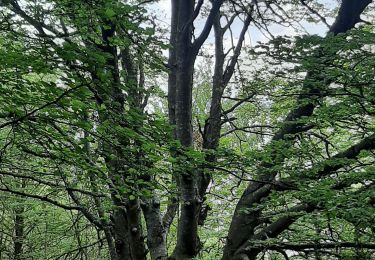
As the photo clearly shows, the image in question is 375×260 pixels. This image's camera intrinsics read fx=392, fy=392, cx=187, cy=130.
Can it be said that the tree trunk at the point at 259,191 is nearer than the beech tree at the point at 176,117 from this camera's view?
No

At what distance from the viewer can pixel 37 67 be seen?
277cm

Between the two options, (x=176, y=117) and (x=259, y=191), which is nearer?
(x=176, y=117)

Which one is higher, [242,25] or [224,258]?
[242,25]

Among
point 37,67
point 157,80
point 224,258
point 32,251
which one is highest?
point 157,80

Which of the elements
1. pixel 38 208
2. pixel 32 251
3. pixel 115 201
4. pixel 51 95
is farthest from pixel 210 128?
pixel 38 208

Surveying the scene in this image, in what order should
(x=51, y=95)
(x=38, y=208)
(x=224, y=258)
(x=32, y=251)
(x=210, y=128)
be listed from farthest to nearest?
1. (x=38, y=208)
2. (x=32, y=251)
3. (x=210, y=128)
4. (x=224, y=258)
5. (x=51, y=95)

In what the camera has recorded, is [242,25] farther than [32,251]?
No

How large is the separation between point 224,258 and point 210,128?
2.04m

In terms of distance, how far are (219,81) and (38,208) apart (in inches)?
232

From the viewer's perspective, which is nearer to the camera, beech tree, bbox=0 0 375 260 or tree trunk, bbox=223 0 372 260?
beech tree, bbox=0 0 375 260

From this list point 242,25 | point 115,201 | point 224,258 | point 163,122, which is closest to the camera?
point 163,122

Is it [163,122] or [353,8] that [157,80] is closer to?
[353,8]

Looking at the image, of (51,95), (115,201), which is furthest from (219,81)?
(51,95)

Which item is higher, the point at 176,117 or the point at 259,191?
the point at 176,117
